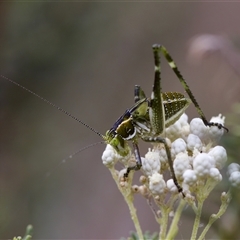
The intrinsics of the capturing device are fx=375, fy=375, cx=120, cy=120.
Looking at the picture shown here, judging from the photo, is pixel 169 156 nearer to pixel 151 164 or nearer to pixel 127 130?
pixel 151 164

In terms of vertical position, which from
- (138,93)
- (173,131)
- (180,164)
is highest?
(138,93)

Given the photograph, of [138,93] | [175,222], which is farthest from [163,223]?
[138,93]

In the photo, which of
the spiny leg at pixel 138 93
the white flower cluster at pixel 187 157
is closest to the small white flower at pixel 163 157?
the white flower cluster at pixel 187 157

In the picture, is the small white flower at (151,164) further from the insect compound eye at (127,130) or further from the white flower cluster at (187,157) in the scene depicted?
the insect compound eye at (127,130)

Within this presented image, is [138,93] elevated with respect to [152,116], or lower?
elevated

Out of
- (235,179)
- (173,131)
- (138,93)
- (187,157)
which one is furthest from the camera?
(138,93)

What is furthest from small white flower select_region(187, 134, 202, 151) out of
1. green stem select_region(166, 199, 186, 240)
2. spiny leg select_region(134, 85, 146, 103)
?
spiny leg select_region(134, 85, 146, 103)
